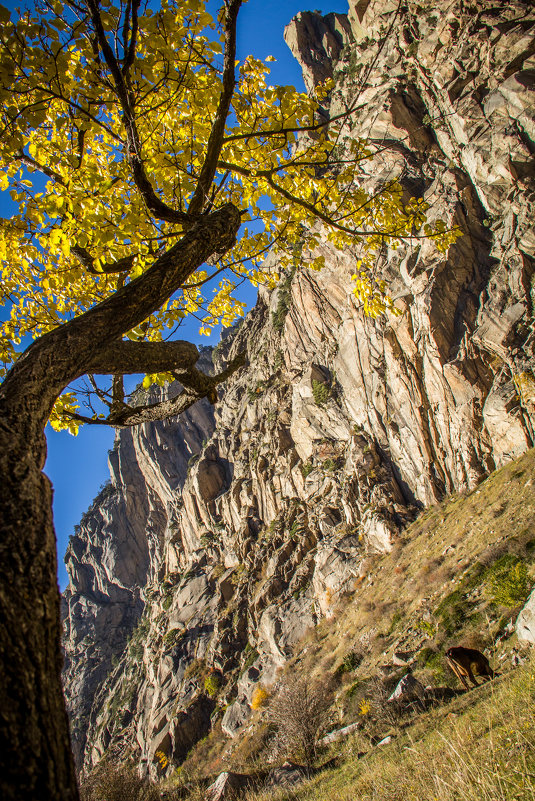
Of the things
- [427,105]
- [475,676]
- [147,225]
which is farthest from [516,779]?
[427,105]

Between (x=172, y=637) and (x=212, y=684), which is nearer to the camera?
(x=212, y=684)

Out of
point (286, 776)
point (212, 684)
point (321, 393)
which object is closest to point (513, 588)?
point (286, 776)

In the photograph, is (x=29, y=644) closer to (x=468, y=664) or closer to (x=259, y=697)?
(x=468, y=664)

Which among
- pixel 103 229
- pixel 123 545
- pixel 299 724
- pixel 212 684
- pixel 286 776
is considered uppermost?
pixel 123 545

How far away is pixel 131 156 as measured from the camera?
2594 mm

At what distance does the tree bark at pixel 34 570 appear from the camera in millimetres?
854

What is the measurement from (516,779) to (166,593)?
56829 mm

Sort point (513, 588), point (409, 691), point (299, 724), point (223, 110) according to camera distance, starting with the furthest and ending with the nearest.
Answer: point (299, 724) → point (513, 588) → point (409, 691) → point (223, 110)

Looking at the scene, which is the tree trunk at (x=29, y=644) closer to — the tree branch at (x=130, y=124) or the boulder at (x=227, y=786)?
the tree branch at (x=130, y=124)

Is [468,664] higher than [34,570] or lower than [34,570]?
lower

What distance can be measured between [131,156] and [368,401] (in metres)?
33.4

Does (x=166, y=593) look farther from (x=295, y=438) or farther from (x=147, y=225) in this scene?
(x=147, y=225)

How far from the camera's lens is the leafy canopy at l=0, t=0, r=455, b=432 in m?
2.62

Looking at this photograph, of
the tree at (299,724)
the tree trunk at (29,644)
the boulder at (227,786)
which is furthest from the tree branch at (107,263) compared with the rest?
the tree at (299,724)
